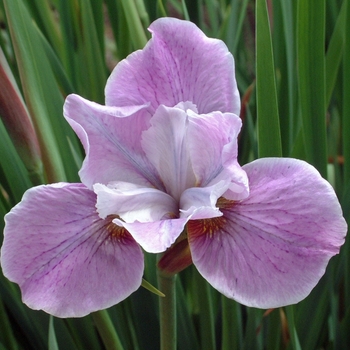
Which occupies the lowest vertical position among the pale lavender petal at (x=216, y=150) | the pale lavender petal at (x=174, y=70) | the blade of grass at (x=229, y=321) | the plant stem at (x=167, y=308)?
the blade of grass at (x=229, y=321)

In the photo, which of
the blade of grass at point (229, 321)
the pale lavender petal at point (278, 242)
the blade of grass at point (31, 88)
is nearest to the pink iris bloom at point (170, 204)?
the pale lavender petal at point (278, 242)

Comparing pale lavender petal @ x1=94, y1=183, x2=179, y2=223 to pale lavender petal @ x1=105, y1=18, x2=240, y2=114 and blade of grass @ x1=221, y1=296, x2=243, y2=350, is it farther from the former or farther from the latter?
blade of grass @ x1=221, y1=296, x2=243, y2=350

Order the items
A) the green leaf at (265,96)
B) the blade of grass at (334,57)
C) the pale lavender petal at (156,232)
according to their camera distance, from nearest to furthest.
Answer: the pale lavender petal at (156,232) < the green leaf at (265,96) < the blade of grass at (334,57)

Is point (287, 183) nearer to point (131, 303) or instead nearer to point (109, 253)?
point (109, 253)

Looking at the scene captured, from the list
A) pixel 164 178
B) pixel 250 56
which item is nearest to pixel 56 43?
pixel 250 56

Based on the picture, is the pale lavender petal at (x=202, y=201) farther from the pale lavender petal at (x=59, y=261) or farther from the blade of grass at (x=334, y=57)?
the blade of grass at (x=334, y=57)
